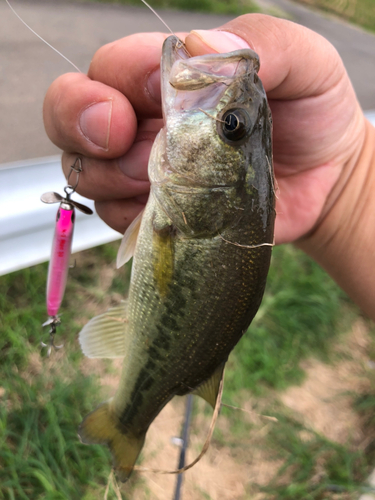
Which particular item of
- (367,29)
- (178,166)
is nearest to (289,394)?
(178,166)

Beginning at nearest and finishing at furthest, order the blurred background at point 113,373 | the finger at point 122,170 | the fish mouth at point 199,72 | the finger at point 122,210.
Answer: the fish mouth at point 199,72 < the finger at point 122,170 < the finger at point 122,210 < the blurred background at point 113,373

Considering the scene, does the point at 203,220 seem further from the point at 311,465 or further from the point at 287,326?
the point at 287,326

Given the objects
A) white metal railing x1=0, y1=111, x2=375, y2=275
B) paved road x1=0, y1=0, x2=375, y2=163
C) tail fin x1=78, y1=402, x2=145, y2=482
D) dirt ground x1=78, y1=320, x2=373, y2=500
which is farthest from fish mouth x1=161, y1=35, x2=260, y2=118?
paved road x1=0, y1=0, x2=375, y2=163

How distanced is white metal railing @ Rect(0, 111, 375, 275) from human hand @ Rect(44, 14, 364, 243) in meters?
0.63

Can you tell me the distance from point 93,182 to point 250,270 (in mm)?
818

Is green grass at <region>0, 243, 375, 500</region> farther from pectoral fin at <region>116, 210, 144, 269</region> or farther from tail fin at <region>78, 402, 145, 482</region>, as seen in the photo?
pectoral fin at <region>116, 210, 144, 269</region>

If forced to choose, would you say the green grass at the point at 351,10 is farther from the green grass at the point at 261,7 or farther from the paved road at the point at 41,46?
the paved road at the point at 41,46

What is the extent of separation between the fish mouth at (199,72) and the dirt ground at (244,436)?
201 centimetres

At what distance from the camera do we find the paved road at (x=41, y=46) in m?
2.98

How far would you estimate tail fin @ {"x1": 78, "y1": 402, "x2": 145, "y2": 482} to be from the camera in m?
1.36

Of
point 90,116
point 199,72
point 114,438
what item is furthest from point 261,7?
point 114,438

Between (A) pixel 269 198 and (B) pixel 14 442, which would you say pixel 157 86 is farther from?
(B) pixel 14 442

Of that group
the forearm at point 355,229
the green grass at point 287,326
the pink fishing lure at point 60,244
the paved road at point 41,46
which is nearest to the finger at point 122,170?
the pink fishing lure at point 60,244

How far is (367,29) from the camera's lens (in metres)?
10.2
